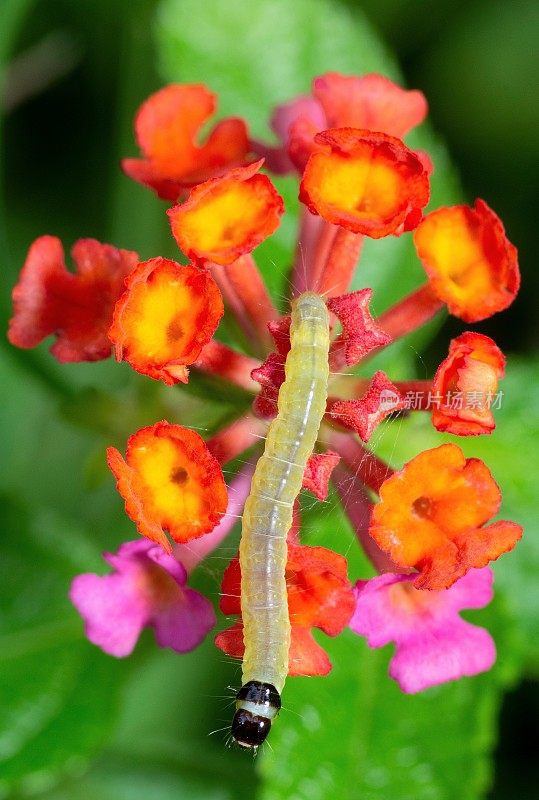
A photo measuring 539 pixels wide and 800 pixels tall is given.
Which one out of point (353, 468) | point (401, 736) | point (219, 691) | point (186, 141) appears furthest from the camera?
point (219, 691)

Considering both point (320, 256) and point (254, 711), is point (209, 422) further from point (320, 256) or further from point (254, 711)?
point (254, 711)

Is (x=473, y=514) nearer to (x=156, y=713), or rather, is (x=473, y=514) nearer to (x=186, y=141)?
(x=186, y=141)

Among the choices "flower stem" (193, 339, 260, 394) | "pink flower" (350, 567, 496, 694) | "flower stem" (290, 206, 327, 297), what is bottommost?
"pink flower" (350, 567, 496, 694)

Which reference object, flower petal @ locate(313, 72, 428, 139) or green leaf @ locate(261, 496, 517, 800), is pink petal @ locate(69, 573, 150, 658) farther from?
flower petal @ locate(313, 72, 428, 139)

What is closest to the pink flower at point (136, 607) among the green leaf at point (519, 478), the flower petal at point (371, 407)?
the flower petal at point (371, 407)

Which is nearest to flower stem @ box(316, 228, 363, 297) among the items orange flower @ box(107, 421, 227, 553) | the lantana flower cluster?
the lantana flower cluster

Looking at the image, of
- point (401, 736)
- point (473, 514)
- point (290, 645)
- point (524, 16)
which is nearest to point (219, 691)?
point (401, 736)

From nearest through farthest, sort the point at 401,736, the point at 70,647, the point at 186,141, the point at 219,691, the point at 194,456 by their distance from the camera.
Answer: the point at 194,456 → the point at 186,141 → the point at 401,736 → the point at 70,647 → the point at 219,691
